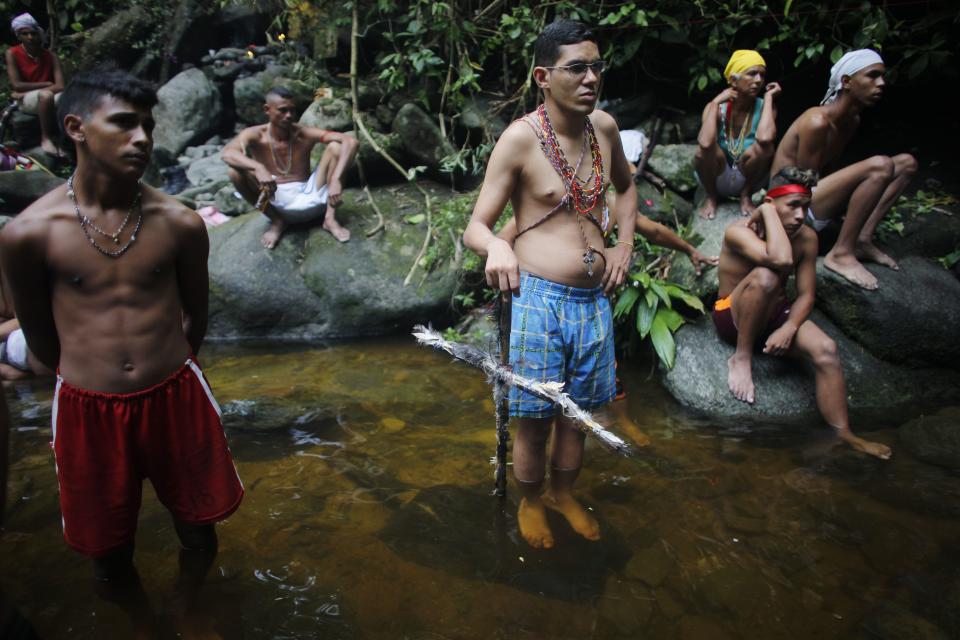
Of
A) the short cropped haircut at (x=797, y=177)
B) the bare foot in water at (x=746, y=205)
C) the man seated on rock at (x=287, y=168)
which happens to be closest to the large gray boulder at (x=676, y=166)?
the bare foot in water at (x=746, y=205)

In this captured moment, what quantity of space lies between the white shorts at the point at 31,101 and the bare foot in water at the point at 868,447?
10.0 metres

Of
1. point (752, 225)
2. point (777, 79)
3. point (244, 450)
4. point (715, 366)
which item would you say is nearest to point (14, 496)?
point (244, 450)

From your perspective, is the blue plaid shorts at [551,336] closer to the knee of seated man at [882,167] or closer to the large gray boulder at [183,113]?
the knee of seated man at [882,167]

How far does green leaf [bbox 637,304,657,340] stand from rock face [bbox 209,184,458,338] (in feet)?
7.05

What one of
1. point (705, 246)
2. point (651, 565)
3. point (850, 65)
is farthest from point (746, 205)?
point (651, 565)

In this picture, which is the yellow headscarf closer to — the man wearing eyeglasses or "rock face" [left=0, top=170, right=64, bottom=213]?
the man wearing eyeglasses

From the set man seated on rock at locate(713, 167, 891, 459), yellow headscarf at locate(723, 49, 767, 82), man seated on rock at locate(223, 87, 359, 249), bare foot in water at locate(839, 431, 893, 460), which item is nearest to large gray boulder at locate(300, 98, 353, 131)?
man seated on rock at locate(223, 87, 359, 249)

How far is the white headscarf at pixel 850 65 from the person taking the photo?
15.4ft

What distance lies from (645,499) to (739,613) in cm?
89

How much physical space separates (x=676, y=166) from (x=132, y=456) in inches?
224

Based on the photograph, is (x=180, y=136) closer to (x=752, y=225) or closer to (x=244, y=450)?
(x=244, y=450)

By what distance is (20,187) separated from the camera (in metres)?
7.17

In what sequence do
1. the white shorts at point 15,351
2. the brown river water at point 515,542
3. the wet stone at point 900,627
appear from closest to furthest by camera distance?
the wet stone at point 900,627, the brown river water at point 515,542, the white shorts at point 15,351

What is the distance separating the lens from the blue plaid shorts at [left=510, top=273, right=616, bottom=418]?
2748 mm
